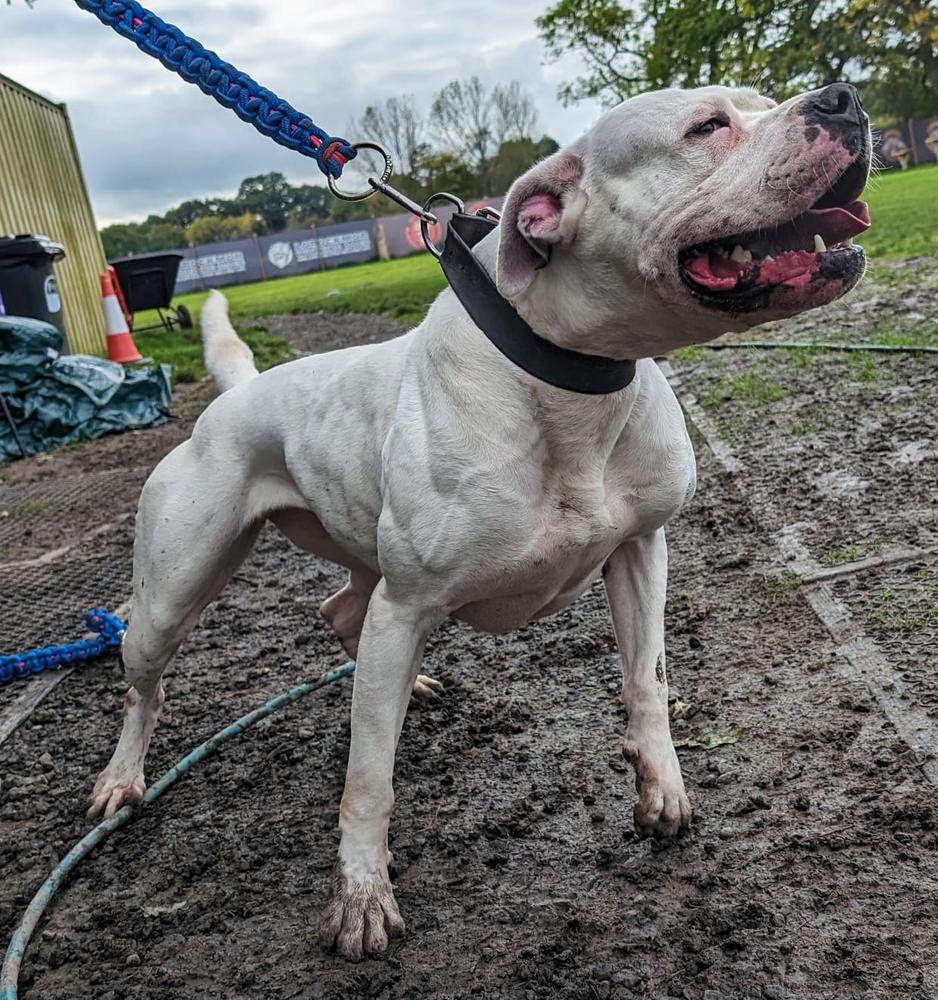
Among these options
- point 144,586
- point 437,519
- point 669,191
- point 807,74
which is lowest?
point 144,586

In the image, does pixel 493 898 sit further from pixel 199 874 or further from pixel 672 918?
pixel 199 874

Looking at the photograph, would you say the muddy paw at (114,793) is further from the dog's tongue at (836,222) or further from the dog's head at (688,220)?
the dog's tongue at (836,222)

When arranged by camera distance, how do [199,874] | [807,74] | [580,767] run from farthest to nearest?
[807,74], [580,767], [199,874]

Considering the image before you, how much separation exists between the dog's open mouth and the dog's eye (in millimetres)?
230

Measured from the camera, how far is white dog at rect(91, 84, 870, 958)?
2041mm

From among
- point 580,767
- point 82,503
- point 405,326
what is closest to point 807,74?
point 405,326

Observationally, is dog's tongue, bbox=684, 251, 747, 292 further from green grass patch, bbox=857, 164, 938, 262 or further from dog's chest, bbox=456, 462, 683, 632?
green grass patch, bbox=857, 164, 938, 262

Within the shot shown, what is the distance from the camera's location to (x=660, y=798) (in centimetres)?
246

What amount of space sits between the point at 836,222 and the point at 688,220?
0.30 meters

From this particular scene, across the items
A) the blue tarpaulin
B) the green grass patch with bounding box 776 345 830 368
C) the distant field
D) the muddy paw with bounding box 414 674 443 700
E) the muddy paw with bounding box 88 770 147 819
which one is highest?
the blue tarpaulin

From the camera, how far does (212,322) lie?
12.6 feet

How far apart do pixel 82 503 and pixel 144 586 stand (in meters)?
3.76

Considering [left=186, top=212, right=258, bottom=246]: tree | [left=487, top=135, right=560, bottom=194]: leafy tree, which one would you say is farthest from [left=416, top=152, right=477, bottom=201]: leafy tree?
[left=186, top=212, right=258, bottom=246]: tree

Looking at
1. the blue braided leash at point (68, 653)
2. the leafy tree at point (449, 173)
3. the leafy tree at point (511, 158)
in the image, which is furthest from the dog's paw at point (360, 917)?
the leafy tree at point (449, 173)
